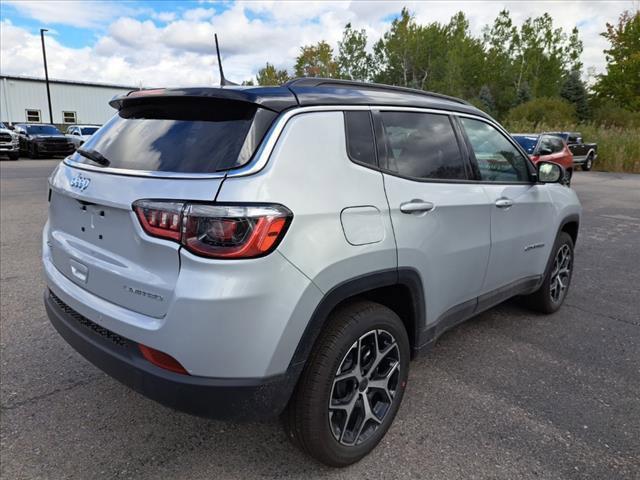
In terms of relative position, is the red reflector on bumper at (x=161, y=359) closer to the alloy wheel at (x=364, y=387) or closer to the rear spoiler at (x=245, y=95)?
the alloy wheel at (x=364, y=387)

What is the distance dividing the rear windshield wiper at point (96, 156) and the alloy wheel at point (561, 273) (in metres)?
3.69

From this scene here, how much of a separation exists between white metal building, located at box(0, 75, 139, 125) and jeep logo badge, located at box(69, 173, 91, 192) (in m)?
41.0

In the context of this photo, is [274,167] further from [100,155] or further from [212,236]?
[100,155]

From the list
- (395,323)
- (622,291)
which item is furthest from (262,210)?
(622,291)

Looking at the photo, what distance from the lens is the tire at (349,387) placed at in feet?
7.18

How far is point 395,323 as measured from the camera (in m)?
2.52

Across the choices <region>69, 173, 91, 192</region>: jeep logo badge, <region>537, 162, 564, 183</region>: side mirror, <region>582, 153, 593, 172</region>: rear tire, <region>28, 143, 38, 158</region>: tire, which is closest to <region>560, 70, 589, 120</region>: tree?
<region>582, 153, 593, 172</region>: rear tire

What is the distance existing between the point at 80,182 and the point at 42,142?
2516 cm

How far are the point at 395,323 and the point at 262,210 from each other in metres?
1.02

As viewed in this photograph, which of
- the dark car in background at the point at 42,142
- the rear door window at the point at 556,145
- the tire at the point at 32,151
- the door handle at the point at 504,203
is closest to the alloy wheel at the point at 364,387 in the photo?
the door handle at the point at 504,203

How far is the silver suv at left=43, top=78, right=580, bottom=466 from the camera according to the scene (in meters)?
1.91

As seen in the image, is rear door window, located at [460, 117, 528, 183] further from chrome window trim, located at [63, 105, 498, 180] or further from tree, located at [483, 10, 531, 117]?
tree, located at [483, 10, 531, 117]

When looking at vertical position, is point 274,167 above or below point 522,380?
above

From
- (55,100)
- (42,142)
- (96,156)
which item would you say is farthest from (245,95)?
Answer: (55,100)
